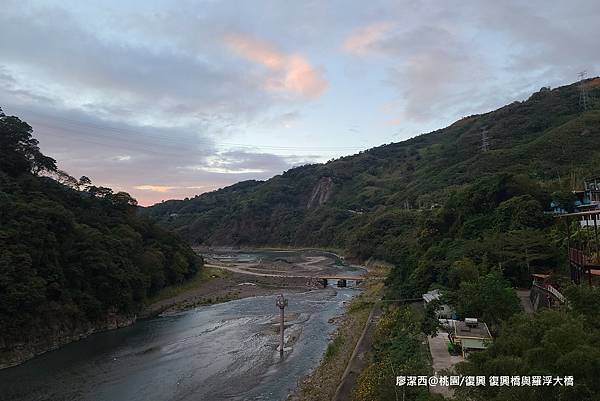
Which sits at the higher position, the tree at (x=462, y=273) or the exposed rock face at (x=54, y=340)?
the tree at (x=462, y=273)

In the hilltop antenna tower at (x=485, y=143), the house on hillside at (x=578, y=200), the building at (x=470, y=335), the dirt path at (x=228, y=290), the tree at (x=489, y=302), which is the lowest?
the dirt path at (x=228, y=290)

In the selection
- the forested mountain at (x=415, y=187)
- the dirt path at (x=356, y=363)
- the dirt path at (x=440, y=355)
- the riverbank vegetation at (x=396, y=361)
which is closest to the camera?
the riverbank vegetation at (x=396, y=361)

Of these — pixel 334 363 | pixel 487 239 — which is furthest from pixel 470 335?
pixel 487 239

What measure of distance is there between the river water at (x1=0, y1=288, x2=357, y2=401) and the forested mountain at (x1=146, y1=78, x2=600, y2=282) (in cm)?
1728

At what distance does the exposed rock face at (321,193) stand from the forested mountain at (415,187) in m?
0.43

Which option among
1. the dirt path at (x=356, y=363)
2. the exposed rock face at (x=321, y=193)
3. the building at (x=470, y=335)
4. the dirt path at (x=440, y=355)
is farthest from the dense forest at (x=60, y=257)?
the exposed rock face at (x=321, y=193)

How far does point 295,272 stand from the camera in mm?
71625

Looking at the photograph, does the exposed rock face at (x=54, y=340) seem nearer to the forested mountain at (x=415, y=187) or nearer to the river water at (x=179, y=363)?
the river water at (x=179, y=363)

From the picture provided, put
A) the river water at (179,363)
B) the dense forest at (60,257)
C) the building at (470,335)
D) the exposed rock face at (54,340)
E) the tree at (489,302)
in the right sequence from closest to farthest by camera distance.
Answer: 1. the building at (470,335)
2. the tree at (489,302)
3. the river water at (179,363)
4. the exposed rock face at (54,340)
5. the dense forest at (60,257)

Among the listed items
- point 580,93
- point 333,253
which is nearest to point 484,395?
point 333,253

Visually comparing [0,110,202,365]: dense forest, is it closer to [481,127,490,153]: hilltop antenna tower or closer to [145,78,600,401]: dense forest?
[145,78,600,401]: dense forest

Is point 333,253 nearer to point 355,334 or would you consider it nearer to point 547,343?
point 355,334

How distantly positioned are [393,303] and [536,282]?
11.9m

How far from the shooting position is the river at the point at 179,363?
21875 millimetres
